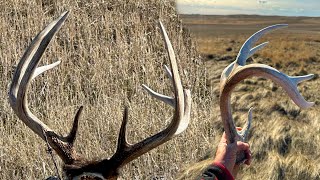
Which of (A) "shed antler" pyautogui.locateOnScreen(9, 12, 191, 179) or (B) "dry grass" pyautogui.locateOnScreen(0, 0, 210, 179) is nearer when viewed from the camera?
(A) "shed antler" pyautogui.locateOnScreen(9, 12, 191, 179)

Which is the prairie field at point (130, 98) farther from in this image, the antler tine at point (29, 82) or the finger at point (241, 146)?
the finger at point (241, 146)

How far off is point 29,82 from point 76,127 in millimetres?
322

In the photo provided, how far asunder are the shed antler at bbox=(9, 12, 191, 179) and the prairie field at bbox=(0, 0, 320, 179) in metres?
2.74

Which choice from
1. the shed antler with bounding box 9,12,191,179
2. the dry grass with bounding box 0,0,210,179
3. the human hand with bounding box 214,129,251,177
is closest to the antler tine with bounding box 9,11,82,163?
the shed antler with bounding box 9,12,191,179

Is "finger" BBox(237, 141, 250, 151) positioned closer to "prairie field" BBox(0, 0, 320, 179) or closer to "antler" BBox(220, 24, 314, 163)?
"antler" BBox(220, 24, 314, 163)

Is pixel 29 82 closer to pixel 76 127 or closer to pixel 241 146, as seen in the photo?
pixel 76 127

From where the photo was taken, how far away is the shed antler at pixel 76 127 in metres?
2.49

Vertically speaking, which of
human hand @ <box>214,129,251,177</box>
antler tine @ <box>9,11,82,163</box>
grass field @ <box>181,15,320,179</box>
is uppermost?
antler tine @ <box>9,11,82,163</box>

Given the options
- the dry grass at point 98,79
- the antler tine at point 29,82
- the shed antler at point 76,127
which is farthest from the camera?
the dry grass at point 98,79

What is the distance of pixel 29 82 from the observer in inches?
108

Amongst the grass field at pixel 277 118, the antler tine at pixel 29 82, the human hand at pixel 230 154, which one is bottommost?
the grass field at pixel 277 118

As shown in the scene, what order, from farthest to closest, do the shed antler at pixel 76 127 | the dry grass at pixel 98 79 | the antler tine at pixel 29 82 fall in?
1. the dry grass at pixel 98 79
2. the antler tine at pixel 29 82
3. the shed antler at pixel 76 127

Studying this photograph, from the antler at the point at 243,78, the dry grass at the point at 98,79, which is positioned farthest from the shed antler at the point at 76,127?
the dry grass at the point at 98,79

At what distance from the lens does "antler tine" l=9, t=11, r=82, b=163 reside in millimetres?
2668
